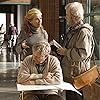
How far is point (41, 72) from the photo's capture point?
3953 mm

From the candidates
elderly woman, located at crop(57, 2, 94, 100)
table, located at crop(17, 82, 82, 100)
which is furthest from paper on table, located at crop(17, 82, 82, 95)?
elderly woman, located at crop(57, 2, 94, 100)

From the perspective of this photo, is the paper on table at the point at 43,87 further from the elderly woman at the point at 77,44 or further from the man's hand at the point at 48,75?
the elderly woman at the point at 77,44

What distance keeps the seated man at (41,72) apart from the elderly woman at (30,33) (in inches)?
45.2

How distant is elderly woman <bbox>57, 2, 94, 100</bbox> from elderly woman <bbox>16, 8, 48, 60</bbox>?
37.5 inches

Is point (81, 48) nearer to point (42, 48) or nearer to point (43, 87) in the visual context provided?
point (42, 48)

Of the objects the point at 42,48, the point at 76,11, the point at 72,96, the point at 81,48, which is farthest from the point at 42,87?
the point at 76,11

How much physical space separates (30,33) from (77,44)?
127 centimetres

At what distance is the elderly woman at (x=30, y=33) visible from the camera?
504 centimetres

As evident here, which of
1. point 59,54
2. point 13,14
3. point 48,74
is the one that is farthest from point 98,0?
point 13,14

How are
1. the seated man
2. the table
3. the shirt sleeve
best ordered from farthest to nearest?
the shirt sleeve, the seated man, the table

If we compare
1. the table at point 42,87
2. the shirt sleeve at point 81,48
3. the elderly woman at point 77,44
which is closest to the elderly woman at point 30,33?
the elderly woman at point 77,44

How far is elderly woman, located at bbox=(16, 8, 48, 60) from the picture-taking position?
16.5 feet

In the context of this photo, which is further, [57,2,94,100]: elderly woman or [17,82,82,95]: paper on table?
[57,2,94,100]: elderly woman

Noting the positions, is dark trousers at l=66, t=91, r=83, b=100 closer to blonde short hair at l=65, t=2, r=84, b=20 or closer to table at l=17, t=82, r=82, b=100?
table at l=17, t=82, r=82, b=100
